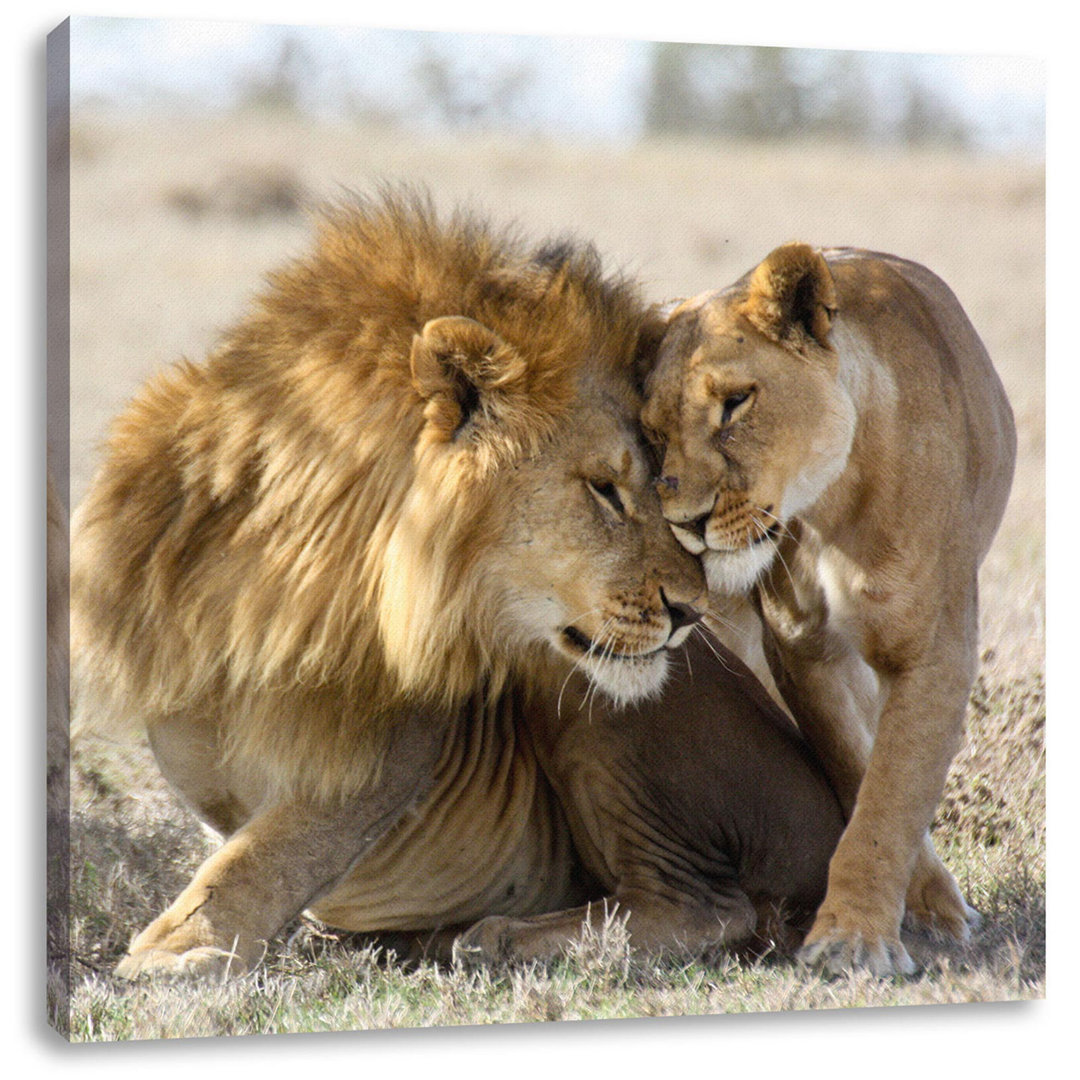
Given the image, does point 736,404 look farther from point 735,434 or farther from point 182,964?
point 182,964

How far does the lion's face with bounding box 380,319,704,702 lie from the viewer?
3.11 metres

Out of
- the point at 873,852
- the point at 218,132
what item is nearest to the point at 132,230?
the point at 218,132

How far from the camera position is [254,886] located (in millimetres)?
3244

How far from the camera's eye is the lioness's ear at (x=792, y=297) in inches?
128

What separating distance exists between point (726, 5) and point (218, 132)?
1.62 metres

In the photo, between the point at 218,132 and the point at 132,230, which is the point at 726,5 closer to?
the point at 218,132

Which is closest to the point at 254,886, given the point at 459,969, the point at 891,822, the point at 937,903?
the point at 459,969

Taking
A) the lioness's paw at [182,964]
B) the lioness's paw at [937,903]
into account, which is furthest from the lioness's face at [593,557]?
the lioness's paw at [937,903]

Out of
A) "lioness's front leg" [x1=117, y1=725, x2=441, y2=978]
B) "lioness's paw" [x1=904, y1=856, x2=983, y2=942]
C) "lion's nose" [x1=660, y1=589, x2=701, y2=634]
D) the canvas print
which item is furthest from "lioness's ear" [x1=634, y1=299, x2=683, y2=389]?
"lioness's paw" [x1=904, y1=856, x2=983, y2=942]

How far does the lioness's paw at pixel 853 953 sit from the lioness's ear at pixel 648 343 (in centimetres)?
108

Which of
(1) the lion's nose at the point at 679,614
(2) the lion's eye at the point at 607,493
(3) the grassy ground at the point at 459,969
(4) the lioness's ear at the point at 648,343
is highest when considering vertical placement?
(4) the lioness's ear at the point at 648,343

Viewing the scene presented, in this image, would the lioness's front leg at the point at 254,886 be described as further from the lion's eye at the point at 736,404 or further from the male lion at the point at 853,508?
the lion's eye at the point at 736,404

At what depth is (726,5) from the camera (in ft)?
12.7

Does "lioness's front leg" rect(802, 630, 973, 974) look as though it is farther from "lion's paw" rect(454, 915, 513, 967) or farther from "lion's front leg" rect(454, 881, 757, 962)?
"lion's paw" rect(454, 915, 513, 967)
